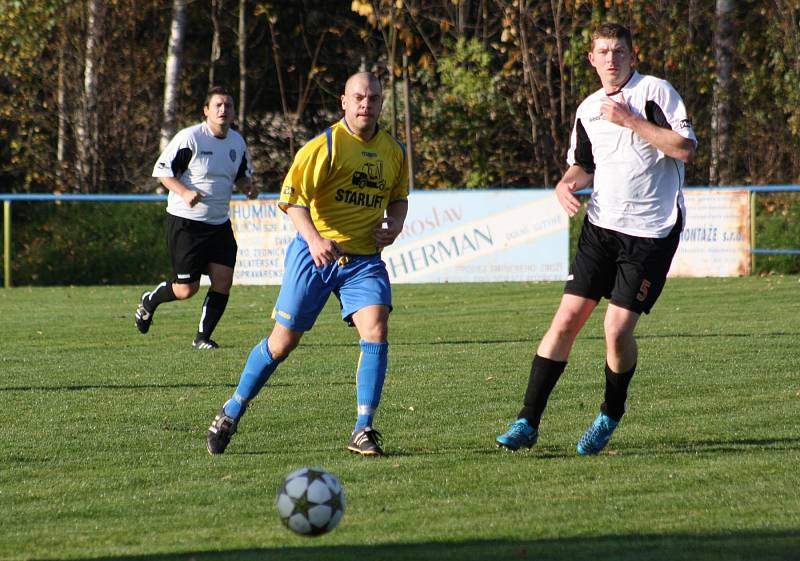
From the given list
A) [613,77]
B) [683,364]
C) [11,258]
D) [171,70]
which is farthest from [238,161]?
[171,70]

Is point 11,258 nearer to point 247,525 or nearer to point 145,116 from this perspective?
point 145,116

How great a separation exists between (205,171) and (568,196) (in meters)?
6.03

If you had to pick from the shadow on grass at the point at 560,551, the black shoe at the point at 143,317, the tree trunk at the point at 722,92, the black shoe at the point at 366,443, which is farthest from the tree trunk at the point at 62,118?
the shadow on grass at the point at 560,551

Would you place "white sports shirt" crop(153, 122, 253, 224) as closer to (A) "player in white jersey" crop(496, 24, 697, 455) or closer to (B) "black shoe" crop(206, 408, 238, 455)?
(B) "black shoe" crop(206, 408, 238, 455)

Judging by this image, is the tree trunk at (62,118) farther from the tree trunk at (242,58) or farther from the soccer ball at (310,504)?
the soccer ball at (310,504)

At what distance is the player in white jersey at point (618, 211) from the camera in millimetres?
6473

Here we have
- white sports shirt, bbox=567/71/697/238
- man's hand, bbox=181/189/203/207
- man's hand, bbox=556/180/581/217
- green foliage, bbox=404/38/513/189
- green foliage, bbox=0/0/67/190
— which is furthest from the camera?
green foliage, bbox=404/38/513/189

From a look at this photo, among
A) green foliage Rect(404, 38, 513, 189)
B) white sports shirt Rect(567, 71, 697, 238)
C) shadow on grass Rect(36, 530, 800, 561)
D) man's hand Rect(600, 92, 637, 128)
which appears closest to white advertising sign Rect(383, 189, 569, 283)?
green foliage Rect(404, 38, 513, 189)

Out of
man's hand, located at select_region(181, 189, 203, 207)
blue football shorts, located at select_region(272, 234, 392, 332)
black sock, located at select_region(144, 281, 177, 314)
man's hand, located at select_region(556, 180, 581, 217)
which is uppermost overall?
man's hand, located at select_region(181, 189, 203, 207)

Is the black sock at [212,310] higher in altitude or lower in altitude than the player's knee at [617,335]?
lower

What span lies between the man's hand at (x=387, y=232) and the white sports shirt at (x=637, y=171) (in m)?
1.06

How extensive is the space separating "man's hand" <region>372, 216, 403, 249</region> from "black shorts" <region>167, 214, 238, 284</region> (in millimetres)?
5163

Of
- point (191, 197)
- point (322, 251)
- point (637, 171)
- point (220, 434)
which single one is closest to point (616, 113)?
point (637, 171)

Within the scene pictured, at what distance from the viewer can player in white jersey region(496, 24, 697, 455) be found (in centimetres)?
647
